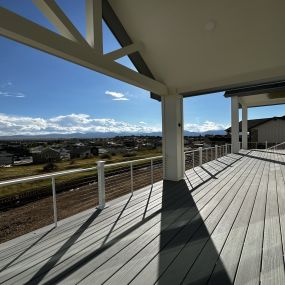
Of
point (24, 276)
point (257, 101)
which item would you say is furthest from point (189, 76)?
point (257, 101)

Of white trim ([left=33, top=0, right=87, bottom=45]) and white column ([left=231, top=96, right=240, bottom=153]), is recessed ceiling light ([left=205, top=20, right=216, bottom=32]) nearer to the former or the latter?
white trim ([left=33, top=0, right=87, bottom=45])

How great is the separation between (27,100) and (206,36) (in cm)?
2762

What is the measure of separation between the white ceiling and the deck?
8.20 ft

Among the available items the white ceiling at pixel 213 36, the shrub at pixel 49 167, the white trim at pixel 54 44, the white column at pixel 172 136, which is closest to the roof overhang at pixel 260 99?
the white column at pixel 172 136

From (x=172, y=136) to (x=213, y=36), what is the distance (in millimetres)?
2331

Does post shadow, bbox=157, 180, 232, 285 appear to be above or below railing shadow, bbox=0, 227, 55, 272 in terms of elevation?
above

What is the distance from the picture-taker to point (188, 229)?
241 cm

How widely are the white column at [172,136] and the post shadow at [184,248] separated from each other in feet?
5.78

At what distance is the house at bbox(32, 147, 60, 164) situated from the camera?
1895 centimetres

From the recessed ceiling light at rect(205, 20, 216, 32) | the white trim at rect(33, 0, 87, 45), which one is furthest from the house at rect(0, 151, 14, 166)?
the recessed ceiling light at rect(205, 20, 216, 32)

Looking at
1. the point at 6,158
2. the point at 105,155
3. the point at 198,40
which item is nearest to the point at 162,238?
the point at 198,40

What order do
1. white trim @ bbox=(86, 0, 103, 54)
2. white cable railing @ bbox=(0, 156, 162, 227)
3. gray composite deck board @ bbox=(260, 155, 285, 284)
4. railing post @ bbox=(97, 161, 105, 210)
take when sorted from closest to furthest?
1. gray composite deck board @ bbox=(260, 155, 285, 284)
2. white cable railing @ bbox=(0, 156, 162, 227)
3. white trim @ bbox=(86, 0, 103, 54)
4. railing post @ bbox=(97, 161, 105, 210)

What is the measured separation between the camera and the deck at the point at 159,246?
63.8 inches

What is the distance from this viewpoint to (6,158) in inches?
581
